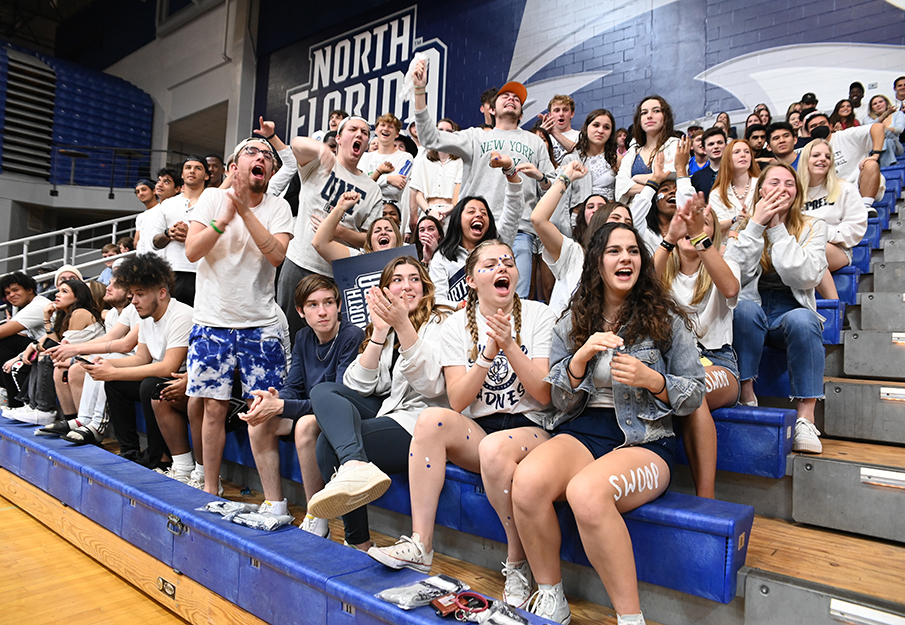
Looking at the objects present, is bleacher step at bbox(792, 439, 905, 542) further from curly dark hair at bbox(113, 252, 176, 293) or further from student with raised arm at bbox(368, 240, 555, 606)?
curly dark hair at bbox(113, 252, 176, 293)

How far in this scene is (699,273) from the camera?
221cm

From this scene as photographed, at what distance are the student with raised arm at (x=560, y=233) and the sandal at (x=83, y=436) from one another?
8.15ft

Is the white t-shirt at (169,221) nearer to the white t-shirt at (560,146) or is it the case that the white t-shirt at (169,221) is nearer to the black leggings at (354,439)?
the black leggings at (354,439)

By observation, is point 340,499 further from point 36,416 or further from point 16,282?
point 16,282

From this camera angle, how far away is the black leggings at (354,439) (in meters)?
1.88

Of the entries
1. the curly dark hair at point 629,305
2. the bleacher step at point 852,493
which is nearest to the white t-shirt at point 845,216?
the bleacher step at point 852,493

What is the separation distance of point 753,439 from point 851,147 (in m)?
3.96

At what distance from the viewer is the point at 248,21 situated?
1018cm

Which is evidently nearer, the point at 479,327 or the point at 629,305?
the point at 629,305

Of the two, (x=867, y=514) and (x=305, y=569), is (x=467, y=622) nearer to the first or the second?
(x=305, y=569)

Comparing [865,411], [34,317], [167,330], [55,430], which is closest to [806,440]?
[865,411]

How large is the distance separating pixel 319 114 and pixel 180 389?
24.0ft

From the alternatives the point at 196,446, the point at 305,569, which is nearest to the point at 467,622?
the point at 305,569

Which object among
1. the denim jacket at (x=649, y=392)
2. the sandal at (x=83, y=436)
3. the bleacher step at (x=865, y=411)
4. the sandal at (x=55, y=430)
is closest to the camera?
the denim jacket at (x=649, y=392)
